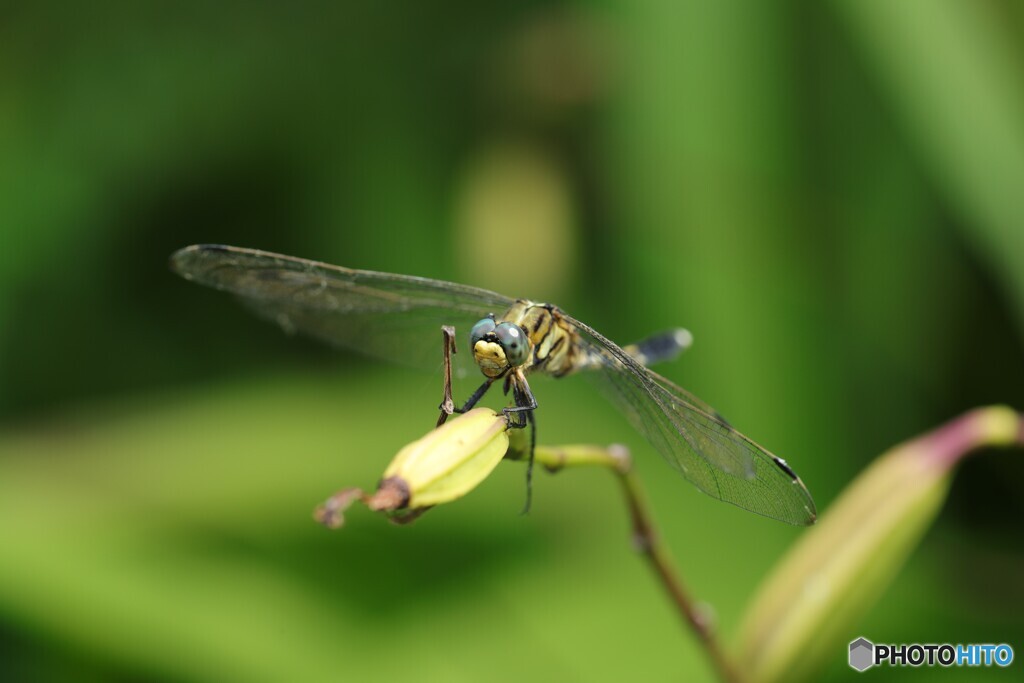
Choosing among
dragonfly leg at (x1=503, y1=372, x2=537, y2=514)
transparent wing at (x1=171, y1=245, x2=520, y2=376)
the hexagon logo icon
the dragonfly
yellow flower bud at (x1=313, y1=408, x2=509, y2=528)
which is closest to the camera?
yellow flower bud at (x1=313, y1=408, x2=509, y2=528)

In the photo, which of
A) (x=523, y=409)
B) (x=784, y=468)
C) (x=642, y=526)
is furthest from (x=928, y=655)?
(x=523, y=409)

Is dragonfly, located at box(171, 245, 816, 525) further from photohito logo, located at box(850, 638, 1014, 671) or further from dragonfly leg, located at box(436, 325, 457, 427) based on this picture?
photohito logo, located at box(850, 638, 1014, 671)

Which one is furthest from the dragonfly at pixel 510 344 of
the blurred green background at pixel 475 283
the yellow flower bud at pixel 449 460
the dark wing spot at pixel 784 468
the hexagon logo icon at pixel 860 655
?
the hexagon logo icon at pixel 860 655

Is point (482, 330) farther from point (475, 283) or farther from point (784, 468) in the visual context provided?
point (475, 283)

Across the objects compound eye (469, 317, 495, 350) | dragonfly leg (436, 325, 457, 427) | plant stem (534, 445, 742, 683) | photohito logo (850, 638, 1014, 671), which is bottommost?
photohito logo (850, 638, 1014, 671)

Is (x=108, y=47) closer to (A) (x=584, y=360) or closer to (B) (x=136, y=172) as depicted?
(B) (x=136, y=172)

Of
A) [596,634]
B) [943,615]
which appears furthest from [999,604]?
[596,634]

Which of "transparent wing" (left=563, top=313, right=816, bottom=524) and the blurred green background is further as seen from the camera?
the blurred green background

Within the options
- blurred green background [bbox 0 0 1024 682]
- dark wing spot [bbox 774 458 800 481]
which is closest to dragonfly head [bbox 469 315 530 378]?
dark wing spot [bbox 774 458 800 481]
